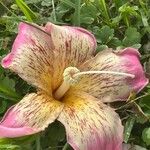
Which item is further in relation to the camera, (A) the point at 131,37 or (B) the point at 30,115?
(A) the point at 131,37

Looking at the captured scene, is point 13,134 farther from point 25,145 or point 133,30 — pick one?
point 133,30

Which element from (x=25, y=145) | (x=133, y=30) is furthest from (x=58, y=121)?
(x=133, y=30)

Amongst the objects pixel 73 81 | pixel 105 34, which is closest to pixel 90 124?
pixel 73 81

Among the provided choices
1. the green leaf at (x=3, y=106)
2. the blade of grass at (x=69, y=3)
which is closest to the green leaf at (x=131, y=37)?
the blade of grass at (x=69, y=3)

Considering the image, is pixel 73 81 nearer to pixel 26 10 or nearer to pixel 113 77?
pixel 113 77

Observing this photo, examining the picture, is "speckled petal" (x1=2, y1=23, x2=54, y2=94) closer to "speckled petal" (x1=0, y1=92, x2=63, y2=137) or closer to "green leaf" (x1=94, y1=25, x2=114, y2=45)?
"speckled petal" (x1=0, y1=92, x2=63, y2=137)
